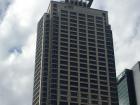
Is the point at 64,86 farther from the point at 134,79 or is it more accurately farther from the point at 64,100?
the point at 134,79

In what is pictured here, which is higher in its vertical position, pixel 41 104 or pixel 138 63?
pixel 138 63

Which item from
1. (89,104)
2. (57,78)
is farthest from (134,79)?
(57,78)

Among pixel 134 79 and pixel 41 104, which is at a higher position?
pixel 134 79

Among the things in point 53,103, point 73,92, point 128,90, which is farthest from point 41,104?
point 128,90

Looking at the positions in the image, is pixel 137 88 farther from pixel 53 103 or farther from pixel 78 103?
pixel 53 103

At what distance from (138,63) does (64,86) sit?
4153 centimetres

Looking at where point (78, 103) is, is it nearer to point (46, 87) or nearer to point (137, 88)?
point (46, 87)

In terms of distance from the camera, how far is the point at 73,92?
655 feet

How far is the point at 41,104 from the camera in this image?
631ft

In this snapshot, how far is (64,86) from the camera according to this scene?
199 m

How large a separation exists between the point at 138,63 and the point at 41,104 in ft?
181

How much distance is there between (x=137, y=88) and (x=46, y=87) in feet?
159

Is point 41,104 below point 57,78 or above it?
below

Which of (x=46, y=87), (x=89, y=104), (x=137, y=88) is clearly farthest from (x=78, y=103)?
(x=137, y=88)
